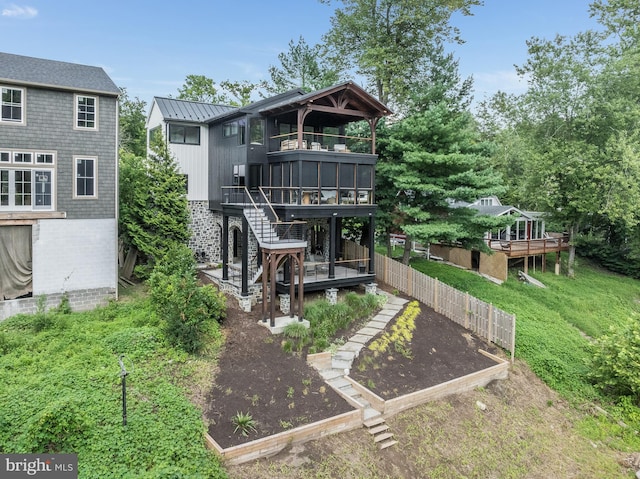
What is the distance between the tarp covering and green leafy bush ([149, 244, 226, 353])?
4.46 meters

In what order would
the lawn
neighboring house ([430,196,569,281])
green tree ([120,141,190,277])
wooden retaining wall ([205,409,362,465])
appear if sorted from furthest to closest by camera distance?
1. neighboring house ([430,196,569,281])
2. green tree ([120,141,190,277])
3. the lawn
4. wooden retaining wall ([205,409,362,465])

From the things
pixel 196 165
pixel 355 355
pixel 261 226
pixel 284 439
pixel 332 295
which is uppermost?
pixel 196 165

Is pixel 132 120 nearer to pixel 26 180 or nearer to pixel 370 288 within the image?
pixel 26 180

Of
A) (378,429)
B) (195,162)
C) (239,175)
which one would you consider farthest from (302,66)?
(378,429)

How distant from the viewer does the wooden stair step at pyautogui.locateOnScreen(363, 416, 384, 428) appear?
10625 mm

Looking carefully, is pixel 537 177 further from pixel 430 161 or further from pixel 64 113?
pixel 64 113

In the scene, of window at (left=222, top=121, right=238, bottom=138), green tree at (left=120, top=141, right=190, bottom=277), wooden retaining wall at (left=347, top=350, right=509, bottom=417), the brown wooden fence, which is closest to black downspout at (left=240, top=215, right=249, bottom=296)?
green tree at (left=120, top=141, right=190, bottom=277)

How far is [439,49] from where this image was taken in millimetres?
20688

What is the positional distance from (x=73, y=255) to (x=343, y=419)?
11452 millimetres

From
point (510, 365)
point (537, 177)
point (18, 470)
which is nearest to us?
point (18, 470)

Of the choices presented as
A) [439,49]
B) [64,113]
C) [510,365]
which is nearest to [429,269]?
[510,365]

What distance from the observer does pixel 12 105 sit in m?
14.3

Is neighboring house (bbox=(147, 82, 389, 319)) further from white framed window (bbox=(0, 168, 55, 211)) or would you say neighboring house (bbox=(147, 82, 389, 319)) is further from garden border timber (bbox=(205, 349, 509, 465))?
white framed window (bbox=(0, 168, 55, 211))

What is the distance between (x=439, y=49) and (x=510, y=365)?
14.9m
